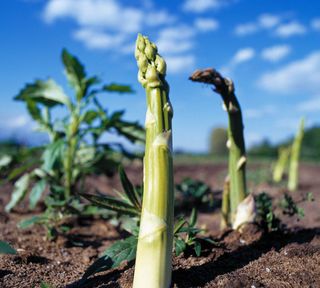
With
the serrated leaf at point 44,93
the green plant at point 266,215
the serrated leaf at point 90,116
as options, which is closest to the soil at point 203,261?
the green plant at point 266,215

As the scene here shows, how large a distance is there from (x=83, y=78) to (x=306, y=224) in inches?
99.0

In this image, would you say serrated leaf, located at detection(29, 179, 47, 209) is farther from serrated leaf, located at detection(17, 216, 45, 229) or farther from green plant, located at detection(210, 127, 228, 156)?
green plant, located at detection(210, 127, 228, 156)

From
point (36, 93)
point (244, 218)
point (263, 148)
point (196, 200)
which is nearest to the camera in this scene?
point (244, 218)

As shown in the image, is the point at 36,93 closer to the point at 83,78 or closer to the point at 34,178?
the point at 83,78

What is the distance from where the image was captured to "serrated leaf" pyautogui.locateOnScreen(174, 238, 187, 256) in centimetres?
238

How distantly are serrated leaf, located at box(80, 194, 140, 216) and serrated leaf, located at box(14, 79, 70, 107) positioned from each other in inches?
78.6

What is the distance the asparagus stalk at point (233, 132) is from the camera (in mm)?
2707

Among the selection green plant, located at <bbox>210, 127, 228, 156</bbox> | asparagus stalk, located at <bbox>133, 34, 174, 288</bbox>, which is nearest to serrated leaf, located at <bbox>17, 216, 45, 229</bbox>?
asparagus stalk, located at <bbox>133, 34, 174, 288</bbox>

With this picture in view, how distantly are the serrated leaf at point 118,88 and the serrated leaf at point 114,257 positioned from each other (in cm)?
216

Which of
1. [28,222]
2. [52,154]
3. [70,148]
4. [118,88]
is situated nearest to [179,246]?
[28,222]

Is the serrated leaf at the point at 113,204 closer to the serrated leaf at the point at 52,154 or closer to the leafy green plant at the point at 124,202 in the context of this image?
the leafy green plant at the point at 124,202

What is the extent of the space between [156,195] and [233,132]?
1107 millimetres

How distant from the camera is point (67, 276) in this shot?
2.50m

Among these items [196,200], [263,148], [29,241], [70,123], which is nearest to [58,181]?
[70,123]
